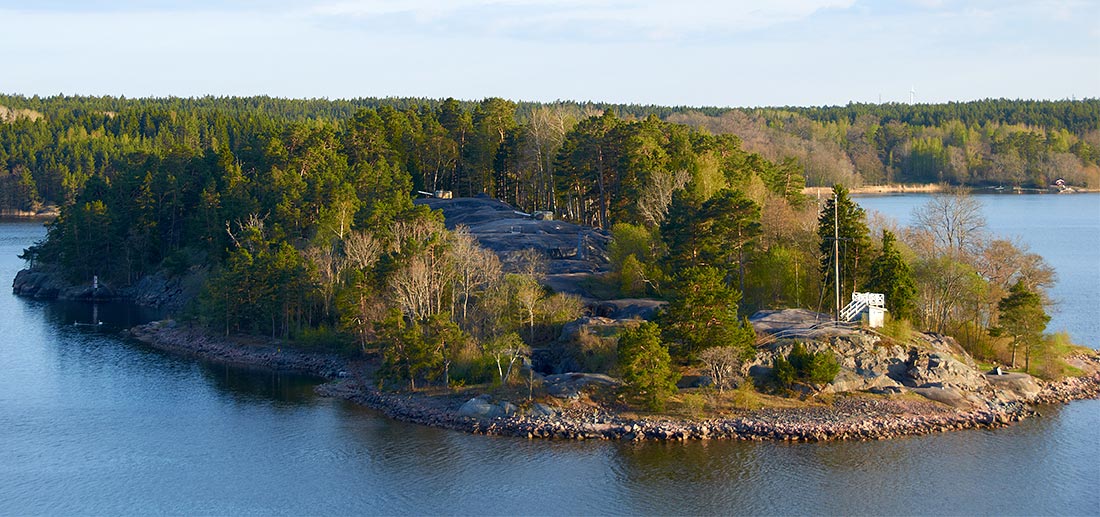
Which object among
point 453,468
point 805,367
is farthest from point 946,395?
point 453,468

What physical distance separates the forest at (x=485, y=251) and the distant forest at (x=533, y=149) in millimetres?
382

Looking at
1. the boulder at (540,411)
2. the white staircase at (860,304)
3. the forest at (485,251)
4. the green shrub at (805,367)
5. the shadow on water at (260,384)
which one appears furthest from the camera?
the shadow on water at (260,384)

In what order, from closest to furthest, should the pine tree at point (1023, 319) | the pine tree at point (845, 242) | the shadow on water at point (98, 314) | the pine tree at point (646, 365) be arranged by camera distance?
the pine tree at point (646, 365) < the pine tree at point (1023, 319) < the pine tree at point (845, 242) < the shadow on water at point (98, 314)

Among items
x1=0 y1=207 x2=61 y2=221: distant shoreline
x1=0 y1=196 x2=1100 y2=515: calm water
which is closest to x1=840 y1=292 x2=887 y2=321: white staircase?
x1=0 y1=196 x2=1100 y2=515: calm water

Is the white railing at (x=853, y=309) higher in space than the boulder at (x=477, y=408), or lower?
higher

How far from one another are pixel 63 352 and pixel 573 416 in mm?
37158

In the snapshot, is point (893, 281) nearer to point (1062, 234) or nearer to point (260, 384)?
point (260, 384)

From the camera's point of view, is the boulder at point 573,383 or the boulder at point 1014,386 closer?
the boulder at point 573,383

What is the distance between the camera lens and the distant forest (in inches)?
3297

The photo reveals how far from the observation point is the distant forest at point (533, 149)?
83.8 metres

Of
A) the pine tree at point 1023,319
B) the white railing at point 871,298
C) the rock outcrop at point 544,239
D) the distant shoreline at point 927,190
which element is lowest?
the pine tree at point 1023,319

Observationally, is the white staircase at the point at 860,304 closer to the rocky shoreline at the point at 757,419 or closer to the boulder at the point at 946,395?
the boulder at the point at 946,395

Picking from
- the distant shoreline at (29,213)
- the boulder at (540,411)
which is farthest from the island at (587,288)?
the distant shoreline at (29,213)

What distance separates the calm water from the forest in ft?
19.4
